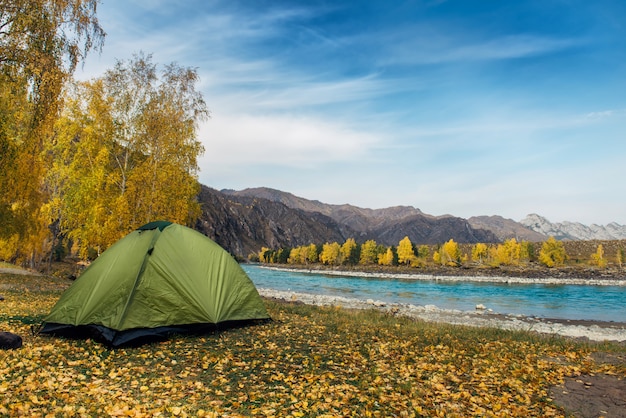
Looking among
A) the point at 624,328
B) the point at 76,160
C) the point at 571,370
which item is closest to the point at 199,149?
the point at 76,160

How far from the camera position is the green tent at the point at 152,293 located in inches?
468

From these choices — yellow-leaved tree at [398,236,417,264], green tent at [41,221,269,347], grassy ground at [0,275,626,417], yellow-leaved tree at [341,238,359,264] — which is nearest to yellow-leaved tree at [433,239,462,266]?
yellow-leaved tree at [398,236,417,264]

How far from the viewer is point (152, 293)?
490 inches

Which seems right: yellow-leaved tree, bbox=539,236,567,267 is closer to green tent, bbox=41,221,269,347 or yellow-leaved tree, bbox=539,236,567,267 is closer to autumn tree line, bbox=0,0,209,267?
autumn tree line, bbox=0,0,209,267

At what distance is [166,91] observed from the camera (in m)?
28.6

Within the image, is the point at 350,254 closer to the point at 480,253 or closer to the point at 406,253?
the point at 406,253

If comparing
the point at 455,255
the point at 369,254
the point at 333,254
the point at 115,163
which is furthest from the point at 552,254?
the point at 115,163

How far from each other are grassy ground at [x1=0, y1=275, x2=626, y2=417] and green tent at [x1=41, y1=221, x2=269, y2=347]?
570 mm

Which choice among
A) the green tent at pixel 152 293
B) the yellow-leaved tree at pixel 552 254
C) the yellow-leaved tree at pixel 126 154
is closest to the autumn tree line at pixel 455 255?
the yellow-leaved tree at pixel 552 254

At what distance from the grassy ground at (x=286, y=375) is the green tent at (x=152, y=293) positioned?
57cm

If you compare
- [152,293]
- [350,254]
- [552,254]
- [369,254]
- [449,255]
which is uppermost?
[152,293]

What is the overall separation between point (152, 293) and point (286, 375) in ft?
18.6

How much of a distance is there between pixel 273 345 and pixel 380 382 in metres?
4.33

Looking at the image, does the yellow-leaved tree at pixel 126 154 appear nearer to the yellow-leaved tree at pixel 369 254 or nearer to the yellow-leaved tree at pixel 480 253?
the yellow-leaved tree at pixel 369 254
